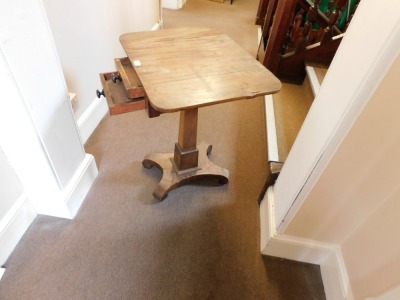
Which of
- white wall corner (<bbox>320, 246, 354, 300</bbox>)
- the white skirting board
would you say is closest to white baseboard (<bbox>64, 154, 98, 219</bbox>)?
the white skirting board

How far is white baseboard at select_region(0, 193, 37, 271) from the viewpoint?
3.55 ft

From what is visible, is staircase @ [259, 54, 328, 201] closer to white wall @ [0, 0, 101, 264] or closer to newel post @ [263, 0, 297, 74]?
newel post @ [263, 0, 297, 74]

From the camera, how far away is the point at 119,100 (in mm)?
938

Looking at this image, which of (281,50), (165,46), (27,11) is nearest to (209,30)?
(165,46)

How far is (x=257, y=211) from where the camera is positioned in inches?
55.2

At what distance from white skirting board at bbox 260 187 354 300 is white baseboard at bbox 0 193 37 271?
3.78ft

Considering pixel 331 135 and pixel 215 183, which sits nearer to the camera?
pixel 331 135

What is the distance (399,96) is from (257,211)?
0.93 m

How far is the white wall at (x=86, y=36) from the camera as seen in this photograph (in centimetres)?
132

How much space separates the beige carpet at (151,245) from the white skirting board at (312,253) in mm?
42

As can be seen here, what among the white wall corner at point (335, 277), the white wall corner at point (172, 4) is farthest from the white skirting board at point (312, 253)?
the white wall corner at point (172, 4)

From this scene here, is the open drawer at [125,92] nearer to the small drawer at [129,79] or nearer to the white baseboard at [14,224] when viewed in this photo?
the small drawer at [129,79]

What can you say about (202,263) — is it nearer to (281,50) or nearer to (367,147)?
(367,147)

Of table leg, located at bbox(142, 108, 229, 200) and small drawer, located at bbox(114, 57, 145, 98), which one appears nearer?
small drawer, located at bbox(114, 57, 145, 98)
